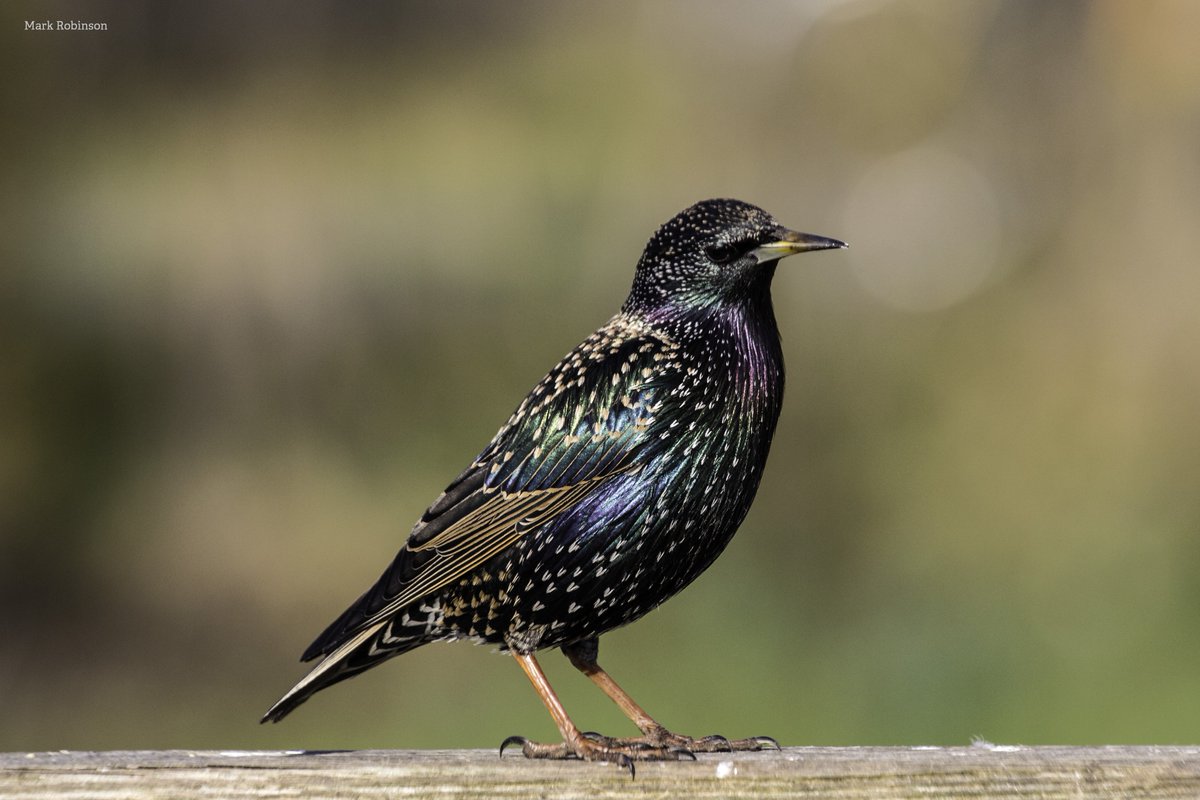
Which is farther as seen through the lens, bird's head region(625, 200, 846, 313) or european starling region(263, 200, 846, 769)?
bird's head region(625, 200, 846, 313)

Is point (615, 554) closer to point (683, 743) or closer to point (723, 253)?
point (683, 743)

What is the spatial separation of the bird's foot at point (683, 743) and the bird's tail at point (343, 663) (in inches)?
16.3

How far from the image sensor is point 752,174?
5.79 m


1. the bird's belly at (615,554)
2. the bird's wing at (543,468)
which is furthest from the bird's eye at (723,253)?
the bird's belly at (615,554)

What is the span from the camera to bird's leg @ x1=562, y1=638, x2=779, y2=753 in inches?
95.3

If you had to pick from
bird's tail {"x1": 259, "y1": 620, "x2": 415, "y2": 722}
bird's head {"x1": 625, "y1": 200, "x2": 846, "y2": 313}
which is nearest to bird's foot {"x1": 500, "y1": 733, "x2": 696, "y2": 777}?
bird's tail {"x1": 259, "y1": 620, "x2": 415, "y2": 722}

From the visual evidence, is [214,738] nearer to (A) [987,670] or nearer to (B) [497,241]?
(B) [497,241]

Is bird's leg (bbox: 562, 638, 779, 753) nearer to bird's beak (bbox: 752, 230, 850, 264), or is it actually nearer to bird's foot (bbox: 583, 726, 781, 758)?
bird's foot (bbox: 583, 726, 781, 758)

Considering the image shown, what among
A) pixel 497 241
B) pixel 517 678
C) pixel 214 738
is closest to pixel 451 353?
pixel 497 241

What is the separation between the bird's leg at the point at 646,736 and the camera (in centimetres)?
242

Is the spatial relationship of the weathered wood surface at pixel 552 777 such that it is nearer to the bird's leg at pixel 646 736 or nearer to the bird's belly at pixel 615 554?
the bird's leg at pixel 646 736

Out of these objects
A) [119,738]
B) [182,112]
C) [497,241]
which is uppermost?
[182,112]

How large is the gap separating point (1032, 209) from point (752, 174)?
1056 mm

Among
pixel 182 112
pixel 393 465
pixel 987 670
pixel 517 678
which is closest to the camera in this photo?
pixel 987 670
